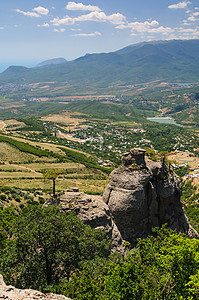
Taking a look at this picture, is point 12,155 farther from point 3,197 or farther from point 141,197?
point 141,197

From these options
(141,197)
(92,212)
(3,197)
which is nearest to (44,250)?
(92,212)

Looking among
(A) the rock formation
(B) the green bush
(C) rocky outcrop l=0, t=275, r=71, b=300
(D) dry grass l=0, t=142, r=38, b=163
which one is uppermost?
(C) rocky outcrop l=0, t=275, r=71, b=300

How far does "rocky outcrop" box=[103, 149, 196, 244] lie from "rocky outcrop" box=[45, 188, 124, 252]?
318 centimetres

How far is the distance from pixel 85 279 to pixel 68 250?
3.94m

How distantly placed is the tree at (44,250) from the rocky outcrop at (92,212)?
355 cm

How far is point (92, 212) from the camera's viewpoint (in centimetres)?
2445

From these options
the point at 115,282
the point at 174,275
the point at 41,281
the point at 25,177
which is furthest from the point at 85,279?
the point at 25,177

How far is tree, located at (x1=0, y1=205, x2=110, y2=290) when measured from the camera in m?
17.3

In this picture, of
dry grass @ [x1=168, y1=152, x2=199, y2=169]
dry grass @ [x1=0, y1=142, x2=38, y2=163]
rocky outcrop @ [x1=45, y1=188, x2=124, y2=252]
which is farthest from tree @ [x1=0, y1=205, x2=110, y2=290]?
dry grass @ [x1=168, y1=152, x2=199, y2=169]

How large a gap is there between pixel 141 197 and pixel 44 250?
1470 cm

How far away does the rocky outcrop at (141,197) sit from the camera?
28.3m

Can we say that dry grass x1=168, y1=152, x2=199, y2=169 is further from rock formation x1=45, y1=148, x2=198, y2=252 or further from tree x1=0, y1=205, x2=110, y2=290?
tree x1=0, y1=205, x2=110, y2=290

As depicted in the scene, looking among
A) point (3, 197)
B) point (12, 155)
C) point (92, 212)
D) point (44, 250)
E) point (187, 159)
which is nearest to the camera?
point (44, 250)

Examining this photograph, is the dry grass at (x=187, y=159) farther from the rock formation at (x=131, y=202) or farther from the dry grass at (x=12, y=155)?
the rock formation at (x=131, y=202)
